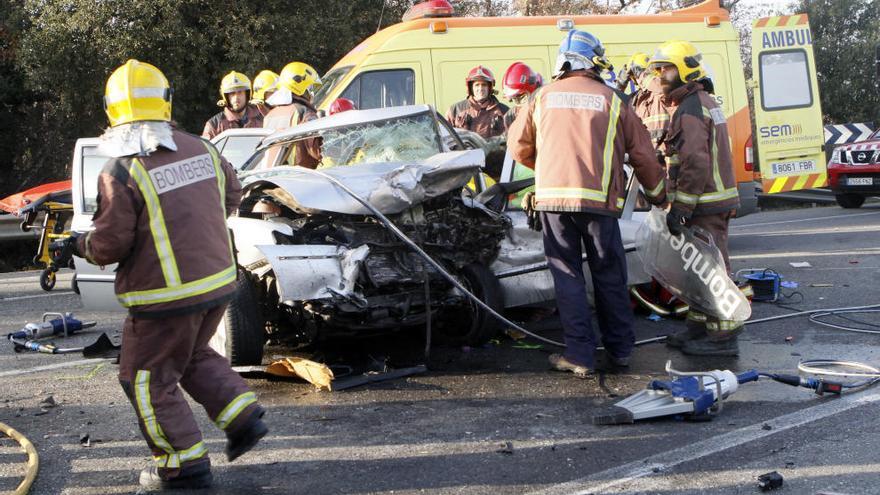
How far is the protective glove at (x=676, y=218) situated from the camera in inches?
241

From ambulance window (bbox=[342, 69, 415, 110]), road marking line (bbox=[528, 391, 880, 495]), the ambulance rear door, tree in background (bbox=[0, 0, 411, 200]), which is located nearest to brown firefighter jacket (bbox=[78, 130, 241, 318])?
road marking line (bbox=[528, 391, 880, 495])

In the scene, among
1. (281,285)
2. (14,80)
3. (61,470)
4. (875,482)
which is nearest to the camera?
(875,482)

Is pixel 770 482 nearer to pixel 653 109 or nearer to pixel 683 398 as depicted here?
pixel 683 398

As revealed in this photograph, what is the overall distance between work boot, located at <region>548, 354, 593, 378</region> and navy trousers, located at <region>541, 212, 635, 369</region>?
30 millimetres

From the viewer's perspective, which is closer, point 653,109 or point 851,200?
point 653,109

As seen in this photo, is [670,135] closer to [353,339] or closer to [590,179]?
[590,179]

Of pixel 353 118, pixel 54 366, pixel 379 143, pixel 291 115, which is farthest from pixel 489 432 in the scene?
pixel 291 115

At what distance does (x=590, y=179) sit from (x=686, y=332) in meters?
1.40

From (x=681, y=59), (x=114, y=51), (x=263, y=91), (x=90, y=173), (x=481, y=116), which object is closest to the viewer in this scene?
(x=681, y=59)

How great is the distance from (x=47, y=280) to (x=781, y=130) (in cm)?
829

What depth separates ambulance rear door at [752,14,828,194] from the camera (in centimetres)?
1161

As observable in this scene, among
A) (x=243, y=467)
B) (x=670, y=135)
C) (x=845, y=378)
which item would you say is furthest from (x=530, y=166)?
(x=243, y=467)

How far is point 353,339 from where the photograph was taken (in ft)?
22.1

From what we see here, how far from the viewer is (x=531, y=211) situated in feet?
19.8
